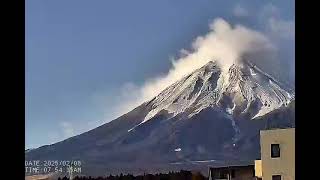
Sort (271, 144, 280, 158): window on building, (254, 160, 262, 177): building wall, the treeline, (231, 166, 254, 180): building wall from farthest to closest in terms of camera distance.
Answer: (231, 166, 254, 180): building wall → the treeline → (254, 160, 262, 177): building wall → (271, 144, 280, 158): window on building

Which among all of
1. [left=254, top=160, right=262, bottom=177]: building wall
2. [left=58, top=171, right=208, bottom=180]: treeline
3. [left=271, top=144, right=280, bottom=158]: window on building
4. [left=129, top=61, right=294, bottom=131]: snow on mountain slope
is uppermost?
[left=129, top=61, right=294, bottom=131]: snow on mountain slope

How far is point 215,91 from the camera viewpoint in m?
9.02

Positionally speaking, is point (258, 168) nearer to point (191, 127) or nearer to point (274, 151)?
point (274, 151)

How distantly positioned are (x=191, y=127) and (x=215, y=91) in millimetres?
913

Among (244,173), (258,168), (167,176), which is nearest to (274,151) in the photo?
(258,168)

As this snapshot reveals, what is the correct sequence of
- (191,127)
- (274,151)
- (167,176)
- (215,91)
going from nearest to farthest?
(274,151) → (167,176) → (215,91) → (191,127)

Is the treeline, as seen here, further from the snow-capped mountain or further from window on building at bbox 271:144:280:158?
window on building at bbox 271:144:280:158

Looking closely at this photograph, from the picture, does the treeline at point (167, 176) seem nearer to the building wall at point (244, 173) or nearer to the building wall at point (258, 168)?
the building wall at point (244, 173)

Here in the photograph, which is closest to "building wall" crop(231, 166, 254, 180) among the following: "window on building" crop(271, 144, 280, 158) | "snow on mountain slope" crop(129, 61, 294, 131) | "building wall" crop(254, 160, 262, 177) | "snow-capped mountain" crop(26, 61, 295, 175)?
"building wall" crop(254, 160, 262, 177)

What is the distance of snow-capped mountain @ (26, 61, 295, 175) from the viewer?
323 inches

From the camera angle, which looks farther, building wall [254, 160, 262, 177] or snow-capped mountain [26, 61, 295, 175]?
snow-capped mountain [26, 61, 295, 175]
